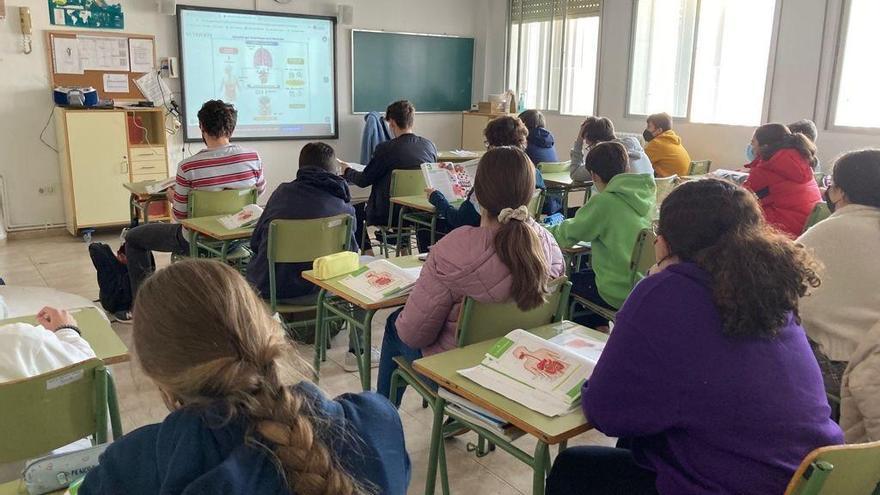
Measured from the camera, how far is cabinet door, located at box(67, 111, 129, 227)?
5.83 meters

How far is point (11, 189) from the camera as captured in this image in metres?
6.02

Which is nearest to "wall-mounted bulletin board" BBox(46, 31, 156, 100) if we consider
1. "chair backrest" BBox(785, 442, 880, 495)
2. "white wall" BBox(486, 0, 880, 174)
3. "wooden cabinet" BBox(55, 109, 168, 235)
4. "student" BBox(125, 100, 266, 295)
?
"wooden cabinet" BBox(55, 109, 168, 235)

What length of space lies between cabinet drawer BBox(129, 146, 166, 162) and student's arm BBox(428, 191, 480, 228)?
3.42m

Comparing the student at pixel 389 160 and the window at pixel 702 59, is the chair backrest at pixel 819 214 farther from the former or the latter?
the window at pixel 702 59

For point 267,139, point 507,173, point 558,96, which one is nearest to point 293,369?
point 507,173

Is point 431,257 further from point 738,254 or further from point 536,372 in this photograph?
point 738,254

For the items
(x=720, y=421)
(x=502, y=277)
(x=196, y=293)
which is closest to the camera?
(x=196, y=293)

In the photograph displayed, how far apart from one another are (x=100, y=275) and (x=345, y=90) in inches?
165

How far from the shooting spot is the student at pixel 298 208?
10.7 ft

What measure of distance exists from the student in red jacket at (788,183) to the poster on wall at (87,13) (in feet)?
17.8

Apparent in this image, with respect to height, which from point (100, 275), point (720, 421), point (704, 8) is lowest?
point (100, 275)

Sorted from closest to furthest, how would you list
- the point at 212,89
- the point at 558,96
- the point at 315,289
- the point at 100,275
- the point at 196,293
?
the point at 196,293
the point at 315,289
the point at 100,275
the point at 212,89
the point at 558,96

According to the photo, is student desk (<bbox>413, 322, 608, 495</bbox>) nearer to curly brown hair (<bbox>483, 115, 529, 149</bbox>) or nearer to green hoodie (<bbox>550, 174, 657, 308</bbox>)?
green hoodie (<bbox>550, 174, 657, 308</bbox>)

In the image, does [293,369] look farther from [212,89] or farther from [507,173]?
[212,89]
